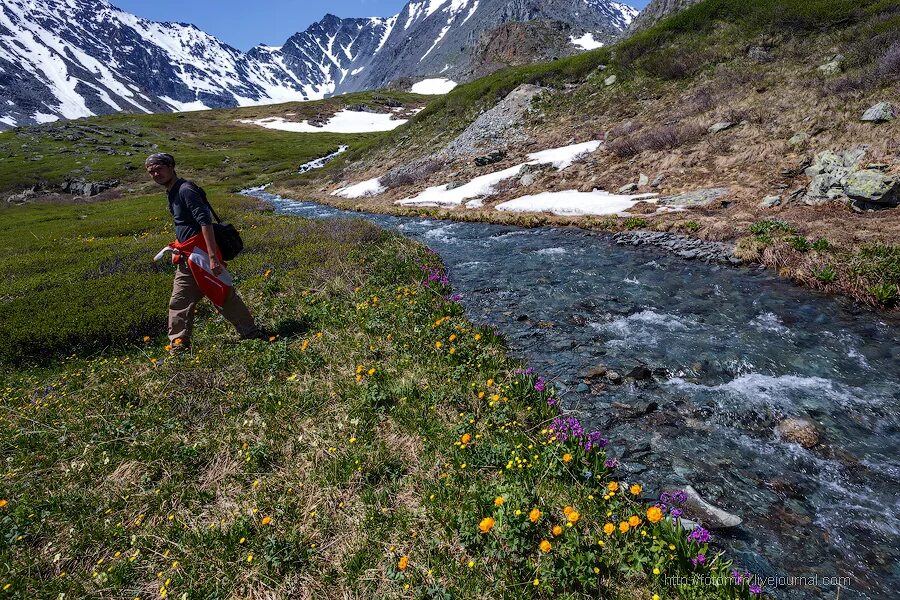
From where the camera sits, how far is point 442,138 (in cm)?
4566

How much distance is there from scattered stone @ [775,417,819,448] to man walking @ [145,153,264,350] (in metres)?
9.13

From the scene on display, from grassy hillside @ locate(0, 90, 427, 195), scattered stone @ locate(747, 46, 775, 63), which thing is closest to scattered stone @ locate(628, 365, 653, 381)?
scattered stone @ locate(747, 46, 775, 63)

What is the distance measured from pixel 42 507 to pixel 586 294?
10.7 meters

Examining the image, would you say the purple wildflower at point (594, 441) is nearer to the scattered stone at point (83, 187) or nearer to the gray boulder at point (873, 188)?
the gray boulder at point (873, 188)

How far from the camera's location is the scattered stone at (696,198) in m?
16.0

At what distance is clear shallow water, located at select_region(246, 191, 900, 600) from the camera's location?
4086 millimetres

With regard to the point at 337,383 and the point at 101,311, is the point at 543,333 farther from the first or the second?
the point at 101,311

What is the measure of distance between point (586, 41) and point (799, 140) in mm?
144571

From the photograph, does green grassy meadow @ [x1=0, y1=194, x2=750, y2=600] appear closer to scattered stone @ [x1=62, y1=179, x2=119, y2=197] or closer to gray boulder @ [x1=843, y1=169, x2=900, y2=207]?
gray boulder @ [x1=843, y1=169, x2=900, y2=207]

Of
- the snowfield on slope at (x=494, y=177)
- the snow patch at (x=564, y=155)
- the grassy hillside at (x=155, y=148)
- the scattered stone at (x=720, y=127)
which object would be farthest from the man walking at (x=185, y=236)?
the grassy hillside at (x=155, y=148)

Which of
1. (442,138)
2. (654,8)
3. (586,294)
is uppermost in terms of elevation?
(654,8)

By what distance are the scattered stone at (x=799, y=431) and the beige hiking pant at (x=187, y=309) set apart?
931 centimetres

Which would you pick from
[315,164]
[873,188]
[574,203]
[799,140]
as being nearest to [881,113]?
[799,140]

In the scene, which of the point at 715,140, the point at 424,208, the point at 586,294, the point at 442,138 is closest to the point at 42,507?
the point at 586,294
